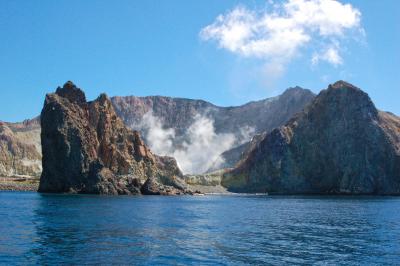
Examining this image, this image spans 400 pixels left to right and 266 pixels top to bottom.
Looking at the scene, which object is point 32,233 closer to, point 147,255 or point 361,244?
point 147,255

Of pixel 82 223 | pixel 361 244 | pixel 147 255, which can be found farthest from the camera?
pixel 82 223

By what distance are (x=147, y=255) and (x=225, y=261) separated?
349 inches

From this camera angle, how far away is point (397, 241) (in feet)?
226

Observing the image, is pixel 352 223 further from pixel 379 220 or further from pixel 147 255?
pixel 147 255

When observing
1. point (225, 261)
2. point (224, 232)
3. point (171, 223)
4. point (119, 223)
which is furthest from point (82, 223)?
point (225, 261)

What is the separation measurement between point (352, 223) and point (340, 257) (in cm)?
4257

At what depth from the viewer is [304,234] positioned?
247 feet

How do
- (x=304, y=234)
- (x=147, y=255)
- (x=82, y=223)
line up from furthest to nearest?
(x=82, y=223) → (x=304, y=234) → (x=147, y=255)

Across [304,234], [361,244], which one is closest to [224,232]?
[304,234]

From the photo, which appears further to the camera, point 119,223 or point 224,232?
point 119,223

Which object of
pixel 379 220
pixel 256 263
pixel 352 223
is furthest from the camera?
pixel 379 220

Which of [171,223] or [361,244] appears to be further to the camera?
[171,223]

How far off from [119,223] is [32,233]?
1953 cm

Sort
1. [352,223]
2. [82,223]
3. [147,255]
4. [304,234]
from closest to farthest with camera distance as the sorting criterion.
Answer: [147,255], [304,234], [82,223], [352,223]
